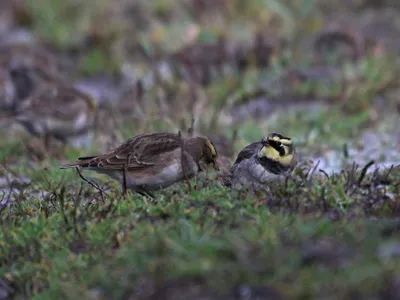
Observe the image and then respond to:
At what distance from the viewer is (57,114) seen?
464 inches

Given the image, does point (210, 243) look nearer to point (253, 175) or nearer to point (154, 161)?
point (253, 175)

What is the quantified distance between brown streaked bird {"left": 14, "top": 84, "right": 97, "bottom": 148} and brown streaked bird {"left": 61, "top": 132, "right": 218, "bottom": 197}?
4.25 meters

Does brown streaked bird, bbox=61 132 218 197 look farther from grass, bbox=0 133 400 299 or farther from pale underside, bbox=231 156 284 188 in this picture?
pale underside, bbox=231 156 284 188

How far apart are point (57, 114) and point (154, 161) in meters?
5.03

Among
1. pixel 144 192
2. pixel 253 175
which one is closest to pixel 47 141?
pixel 144 192

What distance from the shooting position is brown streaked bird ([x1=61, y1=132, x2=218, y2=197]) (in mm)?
6949

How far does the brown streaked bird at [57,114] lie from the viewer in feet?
38.2

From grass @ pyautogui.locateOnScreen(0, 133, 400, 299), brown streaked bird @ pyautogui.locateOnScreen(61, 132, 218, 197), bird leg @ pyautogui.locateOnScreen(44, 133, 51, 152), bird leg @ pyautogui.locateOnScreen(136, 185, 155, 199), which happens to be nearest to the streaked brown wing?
brown streaked bird @ pyautogui.locateOnScreen(61, 132, 218, 197)

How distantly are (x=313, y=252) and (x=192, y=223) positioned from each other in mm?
1134

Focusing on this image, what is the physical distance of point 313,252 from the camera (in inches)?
173

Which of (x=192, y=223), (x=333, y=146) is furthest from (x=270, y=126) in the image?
(x=192, y=223)

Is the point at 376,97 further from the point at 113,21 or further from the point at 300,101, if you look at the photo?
the point at 113,21

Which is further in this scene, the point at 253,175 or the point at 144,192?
the point at 144,192

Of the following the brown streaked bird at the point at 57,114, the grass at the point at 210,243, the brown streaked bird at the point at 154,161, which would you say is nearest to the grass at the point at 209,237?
the grass at the point at 210,243
